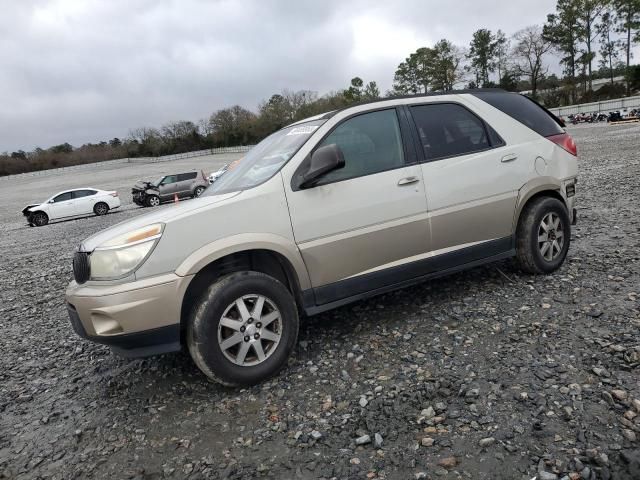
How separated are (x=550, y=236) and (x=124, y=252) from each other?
3834 mm

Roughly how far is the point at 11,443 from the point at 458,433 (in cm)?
283

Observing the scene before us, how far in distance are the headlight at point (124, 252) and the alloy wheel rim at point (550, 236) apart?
3.47 m

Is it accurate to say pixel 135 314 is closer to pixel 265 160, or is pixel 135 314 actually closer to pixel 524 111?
pixel 265 160

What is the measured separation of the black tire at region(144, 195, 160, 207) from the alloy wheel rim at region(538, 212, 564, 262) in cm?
2264

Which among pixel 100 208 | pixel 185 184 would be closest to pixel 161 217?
pixel 100 208

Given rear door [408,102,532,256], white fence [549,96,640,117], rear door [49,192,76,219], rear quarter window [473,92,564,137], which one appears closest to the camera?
rear door [408,102,532,256]

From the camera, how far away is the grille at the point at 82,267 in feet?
10.2

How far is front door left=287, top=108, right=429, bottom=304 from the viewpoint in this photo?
3.33 m

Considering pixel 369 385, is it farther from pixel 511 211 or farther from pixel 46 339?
pixel 46 339

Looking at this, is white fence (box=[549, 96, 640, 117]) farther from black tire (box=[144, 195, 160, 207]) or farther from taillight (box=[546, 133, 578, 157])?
taillight (box=[546, 133, 578, 157])

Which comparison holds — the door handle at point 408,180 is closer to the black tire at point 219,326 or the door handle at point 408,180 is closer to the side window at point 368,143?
the side window at point 368,143

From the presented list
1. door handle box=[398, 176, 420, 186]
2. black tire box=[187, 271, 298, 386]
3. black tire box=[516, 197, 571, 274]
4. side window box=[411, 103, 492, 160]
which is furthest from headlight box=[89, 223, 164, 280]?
black tire box=[516, 197, 571, 274]

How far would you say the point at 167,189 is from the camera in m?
24.8

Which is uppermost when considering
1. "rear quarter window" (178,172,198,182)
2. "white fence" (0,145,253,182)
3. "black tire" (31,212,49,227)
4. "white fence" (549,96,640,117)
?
"white fence" (0,145,253,182)
